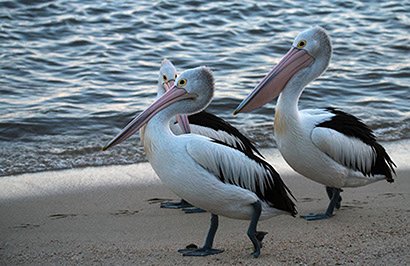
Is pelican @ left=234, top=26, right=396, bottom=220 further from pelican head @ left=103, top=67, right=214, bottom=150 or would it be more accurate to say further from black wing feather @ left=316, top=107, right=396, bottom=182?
pelican head @ left=103, top=67, right=214, bottom=150

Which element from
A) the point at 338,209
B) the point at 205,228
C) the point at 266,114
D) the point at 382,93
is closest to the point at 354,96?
the point at 382,93

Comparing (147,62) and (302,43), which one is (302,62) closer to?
(302,43)

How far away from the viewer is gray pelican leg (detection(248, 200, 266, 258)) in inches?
203

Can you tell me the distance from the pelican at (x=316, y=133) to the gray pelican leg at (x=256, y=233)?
971 mm

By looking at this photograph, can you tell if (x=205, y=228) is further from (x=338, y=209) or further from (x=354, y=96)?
(x=354, y=96)

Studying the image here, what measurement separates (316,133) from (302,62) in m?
0.59

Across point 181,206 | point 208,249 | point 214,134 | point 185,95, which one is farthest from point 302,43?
point 208,249

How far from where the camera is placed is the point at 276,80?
6359mm

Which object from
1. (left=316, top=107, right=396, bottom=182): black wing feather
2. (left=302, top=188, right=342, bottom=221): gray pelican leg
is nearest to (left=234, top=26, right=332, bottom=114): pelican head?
(left=316, top=107, right=396, bottom=182): black wing feather

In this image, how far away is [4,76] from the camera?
10.5 meters

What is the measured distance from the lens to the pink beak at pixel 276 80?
6.21m

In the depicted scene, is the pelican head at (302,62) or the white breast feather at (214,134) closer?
the pelican head at (302,62)

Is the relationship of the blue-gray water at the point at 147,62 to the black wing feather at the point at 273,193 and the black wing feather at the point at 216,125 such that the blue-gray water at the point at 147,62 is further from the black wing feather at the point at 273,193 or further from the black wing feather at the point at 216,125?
the black wing feather at the point at 273,193

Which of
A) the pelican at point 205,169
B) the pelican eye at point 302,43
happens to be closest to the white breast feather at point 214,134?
the pelican eye at point 302,43
